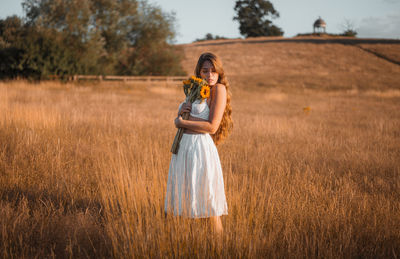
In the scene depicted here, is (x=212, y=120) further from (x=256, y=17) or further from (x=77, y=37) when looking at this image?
(x=256, y=17)

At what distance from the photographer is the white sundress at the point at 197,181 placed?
8.14ft

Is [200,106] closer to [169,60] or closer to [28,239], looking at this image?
[28,239]

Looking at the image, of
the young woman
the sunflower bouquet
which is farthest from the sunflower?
the young woman

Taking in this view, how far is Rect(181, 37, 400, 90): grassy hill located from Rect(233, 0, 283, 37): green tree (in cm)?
2141

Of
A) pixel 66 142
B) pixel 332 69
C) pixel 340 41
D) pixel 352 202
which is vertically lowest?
pixel 352 202

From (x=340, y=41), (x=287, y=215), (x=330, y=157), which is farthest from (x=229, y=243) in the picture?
(x=340, y=41)

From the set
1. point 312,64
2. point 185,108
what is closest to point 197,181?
point 185,108

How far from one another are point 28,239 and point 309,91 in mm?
27377

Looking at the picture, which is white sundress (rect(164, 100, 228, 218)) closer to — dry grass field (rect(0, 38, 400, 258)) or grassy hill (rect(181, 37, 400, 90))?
dry grass field (rect(0, 38, 400, 258))

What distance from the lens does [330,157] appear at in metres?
5.75

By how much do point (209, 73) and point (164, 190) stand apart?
61.3 inches

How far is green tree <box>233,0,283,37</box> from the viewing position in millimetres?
81250

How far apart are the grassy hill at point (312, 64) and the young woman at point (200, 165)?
28.0 metres

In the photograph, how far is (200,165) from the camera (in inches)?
99.3
